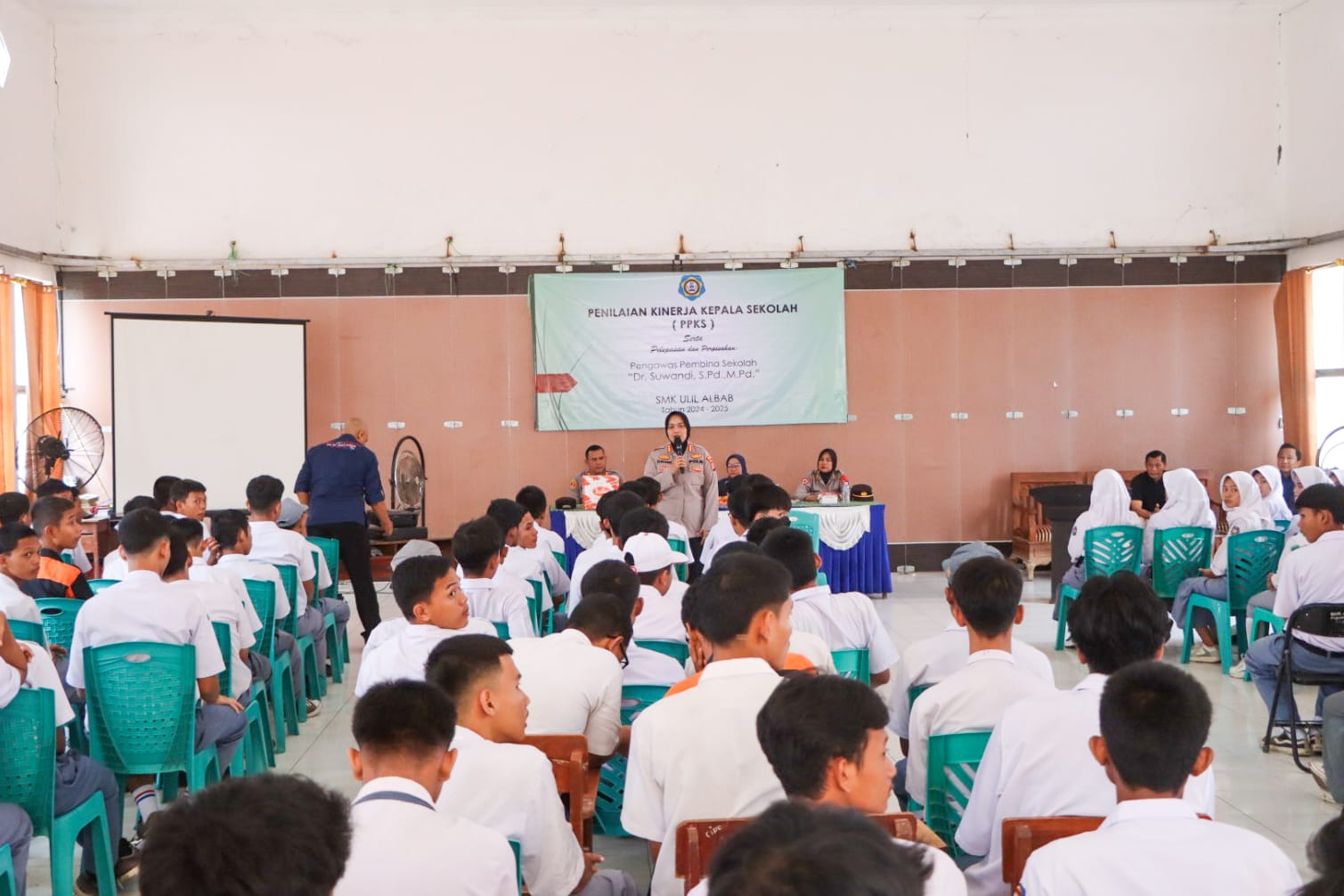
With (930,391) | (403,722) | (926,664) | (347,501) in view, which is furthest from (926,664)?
(930,391)

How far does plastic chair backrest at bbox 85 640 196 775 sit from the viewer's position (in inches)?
134

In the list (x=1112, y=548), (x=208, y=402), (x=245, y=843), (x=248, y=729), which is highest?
(x=208, y=402)

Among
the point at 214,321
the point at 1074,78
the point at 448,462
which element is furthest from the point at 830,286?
the point at 214,321

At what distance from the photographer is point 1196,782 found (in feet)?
7.16

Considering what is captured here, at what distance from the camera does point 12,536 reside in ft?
12.5

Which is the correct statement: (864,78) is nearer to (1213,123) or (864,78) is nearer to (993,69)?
(993,69)

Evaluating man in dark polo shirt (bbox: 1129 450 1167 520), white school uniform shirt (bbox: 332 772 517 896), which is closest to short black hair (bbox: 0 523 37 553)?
white school uniform shirt (bbox: 332 772 517 896)

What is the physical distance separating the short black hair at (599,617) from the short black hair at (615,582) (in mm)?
278

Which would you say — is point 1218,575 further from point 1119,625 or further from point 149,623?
point 149,623

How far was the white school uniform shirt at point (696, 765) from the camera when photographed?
221cm

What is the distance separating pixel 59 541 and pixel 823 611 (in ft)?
10.5

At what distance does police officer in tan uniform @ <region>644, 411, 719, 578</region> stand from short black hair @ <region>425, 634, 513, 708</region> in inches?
222

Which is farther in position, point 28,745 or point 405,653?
point 405,653

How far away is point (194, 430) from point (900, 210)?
21.1ft
